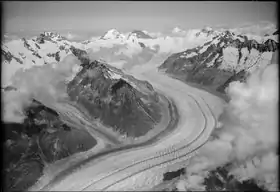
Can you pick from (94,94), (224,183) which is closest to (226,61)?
(94,94)

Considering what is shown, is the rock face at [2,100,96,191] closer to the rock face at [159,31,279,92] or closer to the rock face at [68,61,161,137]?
the rock face at [68,61,161,137]

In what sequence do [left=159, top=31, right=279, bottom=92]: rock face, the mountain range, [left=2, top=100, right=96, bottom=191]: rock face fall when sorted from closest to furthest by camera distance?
[left=2, top=100, right=96, bottom=191]: rock face, the mountain range, [left=159, top=31, right=279, bottom=92]: rock face

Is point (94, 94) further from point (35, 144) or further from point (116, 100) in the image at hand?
point (35, 144)

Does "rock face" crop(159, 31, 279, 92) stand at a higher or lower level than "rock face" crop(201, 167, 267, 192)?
higher

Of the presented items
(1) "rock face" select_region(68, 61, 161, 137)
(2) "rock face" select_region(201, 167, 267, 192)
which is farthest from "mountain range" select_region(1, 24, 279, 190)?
(2) "rock face" select_region(201, 167, 267, 192)

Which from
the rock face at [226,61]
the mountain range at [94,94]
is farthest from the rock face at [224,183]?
the rock face at [226,61]

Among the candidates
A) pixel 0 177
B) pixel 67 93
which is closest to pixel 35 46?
pixel 67 93

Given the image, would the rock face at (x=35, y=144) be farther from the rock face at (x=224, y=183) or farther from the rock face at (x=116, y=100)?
the rock face at (x=224, y=183)
